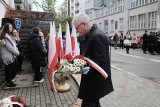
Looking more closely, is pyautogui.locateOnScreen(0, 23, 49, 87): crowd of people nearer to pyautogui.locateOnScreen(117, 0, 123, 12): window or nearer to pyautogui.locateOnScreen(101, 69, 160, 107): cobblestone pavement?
pyautogui.locateOnScreen(101, 69, 160, 107): cobblestone pavement

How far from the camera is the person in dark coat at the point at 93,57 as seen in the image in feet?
11.7

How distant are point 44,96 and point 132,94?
2239mm

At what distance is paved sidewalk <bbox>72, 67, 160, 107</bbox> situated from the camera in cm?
610

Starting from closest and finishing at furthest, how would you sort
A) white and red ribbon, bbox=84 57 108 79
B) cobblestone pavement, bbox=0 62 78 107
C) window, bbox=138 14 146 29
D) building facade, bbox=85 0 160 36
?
white and red ribbon, bbox=84 57 108 79 → cobblestone pavement, bbox=0 62 78 107 → building facade, bbox=85 0 160 36 → window, bbox=138 14 146 29

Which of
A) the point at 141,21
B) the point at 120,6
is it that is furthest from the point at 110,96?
the point at 120,6

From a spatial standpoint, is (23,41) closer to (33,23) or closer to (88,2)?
(33,23)

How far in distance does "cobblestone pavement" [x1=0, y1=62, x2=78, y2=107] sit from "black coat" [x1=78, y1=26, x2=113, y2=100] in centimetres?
224

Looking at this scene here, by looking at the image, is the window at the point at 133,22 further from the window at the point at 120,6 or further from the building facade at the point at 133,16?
the window at the point at 120,6

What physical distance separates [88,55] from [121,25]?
4020cm

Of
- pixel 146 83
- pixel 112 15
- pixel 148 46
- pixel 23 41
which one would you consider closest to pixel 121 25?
pixel 112 15

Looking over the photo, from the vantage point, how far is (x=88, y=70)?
11.7 ft

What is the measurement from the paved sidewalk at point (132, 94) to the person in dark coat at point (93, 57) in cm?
206

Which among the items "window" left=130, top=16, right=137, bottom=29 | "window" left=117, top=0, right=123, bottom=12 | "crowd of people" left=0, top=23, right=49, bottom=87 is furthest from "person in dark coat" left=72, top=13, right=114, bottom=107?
"window" left=117, top=0, right=123, bottom=12

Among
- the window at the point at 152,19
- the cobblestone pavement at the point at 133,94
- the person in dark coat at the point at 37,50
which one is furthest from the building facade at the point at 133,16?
the person in dark coat at the point at 37,50
